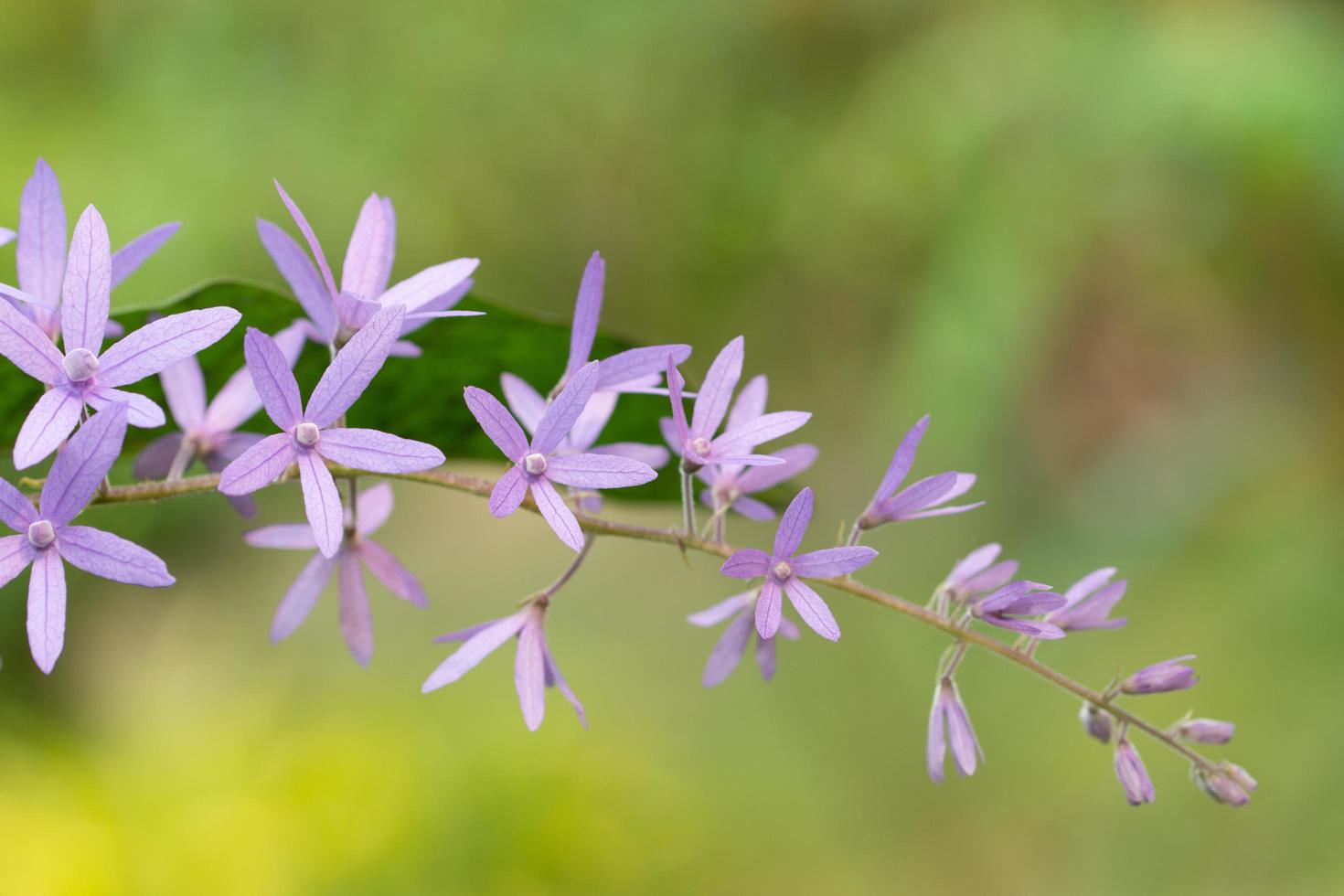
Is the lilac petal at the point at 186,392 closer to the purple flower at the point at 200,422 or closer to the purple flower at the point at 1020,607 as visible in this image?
the purple flower at the point at 200,422

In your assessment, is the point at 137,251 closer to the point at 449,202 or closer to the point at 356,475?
the point at 356,475

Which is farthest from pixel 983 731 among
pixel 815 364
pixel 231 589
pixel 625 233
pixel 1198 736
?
pixel 1198 736

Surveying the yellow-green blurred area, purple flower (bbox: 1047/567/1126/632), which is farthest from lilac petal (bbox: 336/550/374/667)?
the yellow-green blurred area

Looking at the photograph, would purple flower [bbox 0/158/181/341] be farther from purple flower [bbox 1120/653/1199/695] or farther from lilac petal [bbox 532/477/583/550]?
purple flower [bbox 1120/653/1199/695]

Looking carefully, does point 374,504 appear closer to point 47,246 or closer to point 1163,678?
point 47,246

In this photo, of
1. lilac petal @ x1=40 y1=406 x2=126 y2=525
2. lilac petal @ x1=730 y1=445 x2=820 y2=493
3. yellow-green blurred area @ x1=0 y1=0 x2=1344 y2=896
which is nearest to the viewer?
lilac petal @ x1=40 y1=406 x2=126 y2=525

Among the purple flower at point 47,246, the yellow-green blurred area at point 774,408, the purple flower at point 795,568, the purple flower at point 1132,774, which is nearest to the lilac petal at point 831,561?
the purple flower at point 795,568
